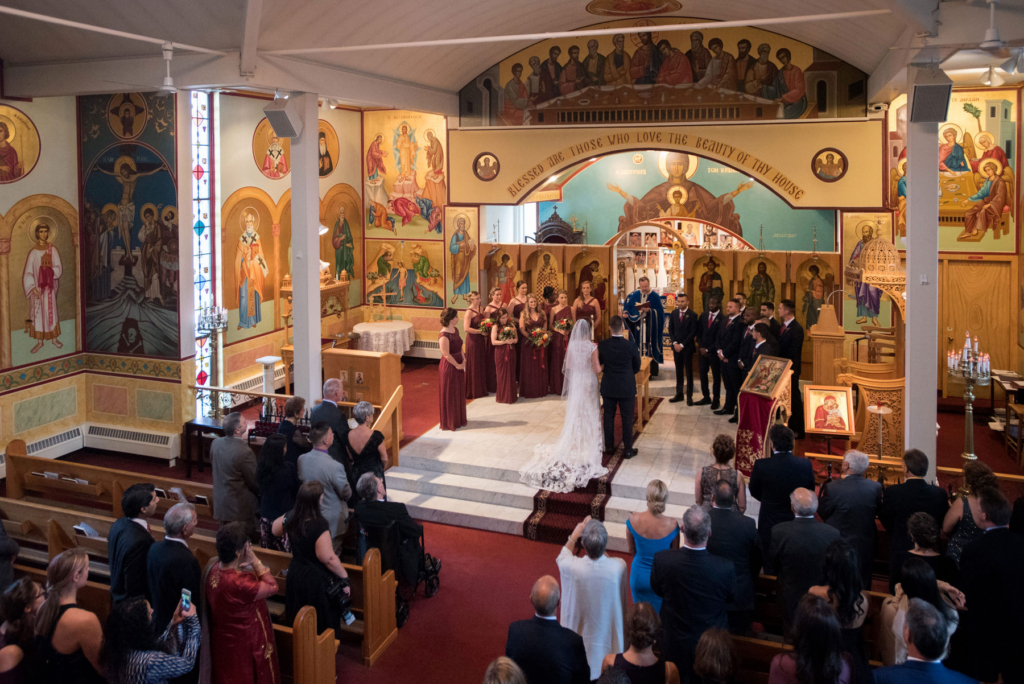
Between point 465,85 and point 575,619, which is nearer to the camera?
point 575,619

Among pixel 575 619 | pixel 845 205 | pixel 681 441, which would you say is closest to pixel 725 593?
pixel 575 619

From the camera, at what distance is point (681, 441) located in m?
11.7

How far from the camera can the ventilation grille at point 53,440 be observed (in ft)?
38.5

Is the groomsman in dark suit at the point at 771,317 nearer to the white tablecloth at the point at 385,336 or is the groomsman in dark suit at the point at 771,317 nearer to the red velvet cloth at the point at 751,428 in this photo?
the red velvet cloth at the point at 751,428

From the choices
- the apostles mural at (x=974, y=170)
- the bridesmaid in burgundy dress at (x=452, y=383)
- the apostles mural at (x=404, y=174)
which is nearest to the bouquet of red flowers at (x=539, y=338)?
the bridesmaid in burgundy dress at (x=452, y=383)

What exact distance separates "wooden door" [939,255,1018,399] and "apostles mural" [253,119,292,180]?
10.6m

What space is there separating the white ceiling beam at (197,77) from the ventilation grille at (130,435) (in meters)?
4.52

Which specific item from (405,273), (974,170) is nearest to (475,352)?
(405,273)

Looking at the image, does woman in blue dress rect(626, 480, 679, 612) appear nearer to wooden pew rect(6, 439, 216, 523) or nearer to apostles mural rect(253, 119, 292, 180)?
wooden pew rect(6, 439, 216, 523)

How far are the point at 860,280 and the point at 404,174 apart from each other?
27.4ft

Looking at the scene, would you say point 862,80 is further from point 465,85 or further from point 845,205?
point 465,85

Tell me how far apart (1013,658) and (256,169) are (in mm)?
12102

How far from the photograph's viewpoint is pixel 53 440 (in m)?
12.1

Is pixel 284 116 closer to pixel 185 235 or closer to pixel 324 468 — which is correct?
pixel 185 235
